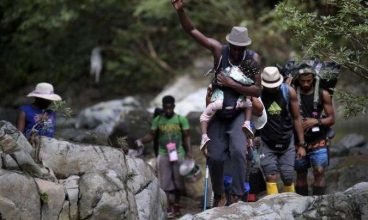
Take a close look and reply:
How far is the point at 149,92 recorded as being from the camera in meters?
24.4

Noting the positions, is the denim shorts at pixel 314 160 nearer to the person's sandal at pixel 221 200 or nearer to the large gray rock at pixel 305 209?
the person's sandal at pixel 221 200

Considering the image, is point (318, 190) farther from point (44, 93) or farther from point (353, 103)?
point (44, 93)

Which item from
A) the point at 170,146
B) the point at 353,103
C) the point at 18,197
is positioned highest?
A: the point at 353,103

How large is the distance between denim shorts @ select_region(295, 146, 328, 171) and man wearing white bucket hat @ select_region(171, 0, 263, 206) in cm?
146

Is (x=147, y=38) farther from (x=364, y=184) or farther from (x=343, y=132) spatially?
(x=364, y=184)

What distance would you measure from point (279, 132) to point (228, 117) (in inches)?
44.8

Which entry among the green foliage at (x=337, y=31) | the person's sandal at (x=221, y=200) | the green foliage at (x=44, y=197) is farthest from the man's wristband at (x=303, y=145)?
the green foliage at (x=44, y=197)

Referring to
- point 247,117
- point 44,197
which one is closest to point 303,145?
point 247,117

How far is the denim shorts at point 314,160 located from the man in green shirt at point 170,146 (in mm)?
2285

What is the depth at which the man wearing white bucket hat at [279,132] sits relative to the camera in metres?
8.59

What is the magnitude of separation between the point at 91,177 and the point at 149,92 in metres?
17.2

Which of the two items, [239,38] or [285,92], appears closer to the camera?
[239,38]

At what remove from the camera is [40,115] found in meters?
8.76

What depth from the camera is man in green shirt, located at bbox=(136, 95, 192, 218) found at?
35.2 ft
